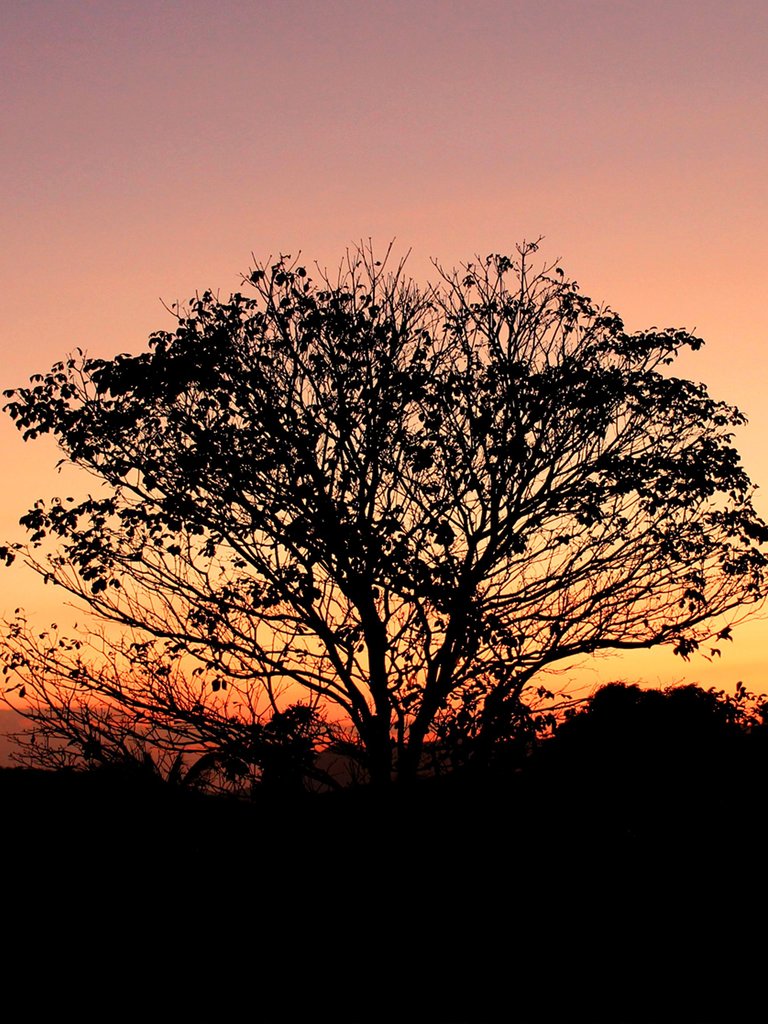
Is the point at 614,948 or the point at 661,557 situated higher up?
the point at 661,557

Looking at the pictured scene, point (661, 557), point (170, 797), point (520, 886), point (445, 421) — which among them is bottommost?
point (520, 886)

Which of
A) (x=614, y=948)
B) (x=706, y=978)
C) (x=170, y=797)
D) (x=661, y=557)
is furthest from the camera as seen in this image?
(x=661, y=557)

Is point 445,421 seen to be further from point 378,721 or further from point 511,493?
point 378,721

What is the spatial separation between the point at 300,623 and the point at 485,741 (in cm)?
375

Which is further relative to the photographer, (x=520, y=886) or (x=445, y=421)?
(x=445, y=421)

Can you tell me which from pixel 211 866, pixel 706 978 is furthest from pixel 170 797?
pixel 706 978

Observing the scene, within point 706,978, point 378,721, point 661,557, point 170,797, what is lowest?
point 706,978

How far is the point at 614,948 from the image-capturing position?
14.9 metres

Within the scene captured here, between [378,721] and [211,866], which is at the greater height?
[378,721]

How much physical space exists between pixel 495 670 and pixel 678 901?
181 inches

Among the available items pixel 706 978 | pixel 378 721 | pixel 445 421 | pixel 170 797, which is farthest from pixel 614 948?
pixel 445 421

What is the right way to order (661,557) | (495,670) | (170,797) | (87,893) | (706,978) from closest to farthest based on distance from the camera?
(706,978) → (87,893) → (170,797) → (495,670) → (661,557)

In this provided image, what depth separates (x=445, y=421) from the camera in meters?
19.4

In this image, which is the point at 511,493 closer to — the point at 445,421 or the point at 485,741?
the point at 445,421
